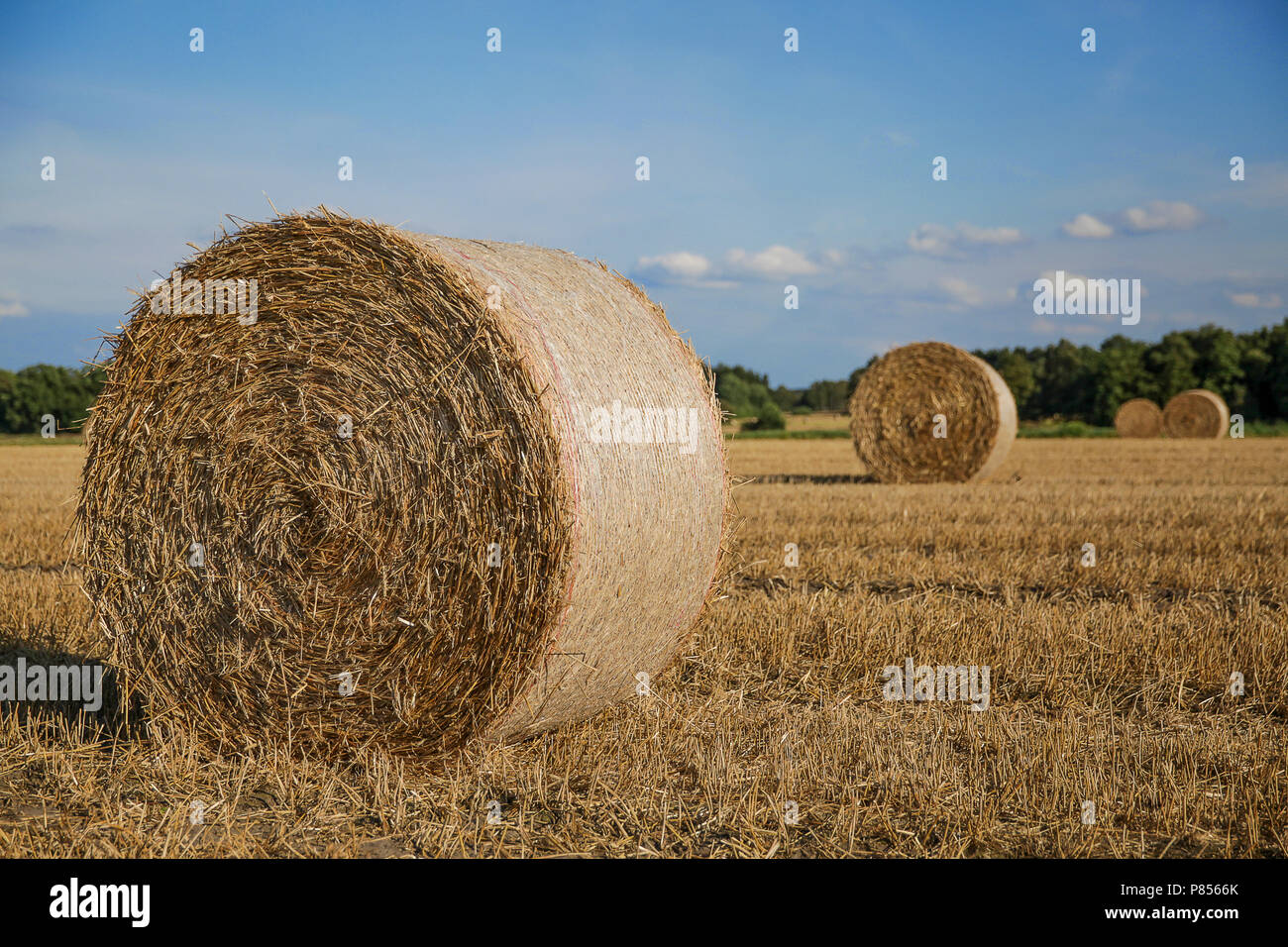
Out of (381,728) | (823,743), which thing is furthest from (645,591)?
(381,728)

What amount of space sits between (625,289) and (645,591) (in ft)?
5.40

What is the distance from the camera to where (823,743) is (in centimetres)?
A: 468

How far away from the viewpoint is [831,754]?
4574mm

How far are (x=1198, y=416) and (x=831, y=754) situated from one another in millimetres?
33303

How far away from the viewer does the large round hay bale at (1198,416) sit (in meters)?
33.0

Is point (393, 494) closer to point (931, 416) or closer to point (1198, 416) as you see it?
point (931, 416)

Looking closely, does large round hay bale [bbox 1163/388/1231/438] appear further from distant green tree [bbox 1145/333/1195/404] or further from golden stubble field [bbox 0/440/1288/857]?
golden stubble field [bbox 0/440/1288/857]

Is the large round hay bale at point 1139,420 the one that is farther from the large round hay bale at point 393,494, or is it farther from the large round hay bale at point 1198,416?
the large round hay bale at point 393,494

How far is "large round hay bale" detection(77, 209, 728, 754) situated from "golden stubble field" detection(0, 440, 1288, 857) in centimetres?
30

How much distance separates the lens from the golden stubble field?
12.6 ft

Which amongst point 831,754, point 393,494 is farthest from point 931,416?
point 393,494

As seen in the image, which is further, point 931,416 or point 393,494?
point 931,416

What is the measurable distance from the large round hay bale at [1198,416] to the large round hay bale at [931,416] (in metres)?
19.2
